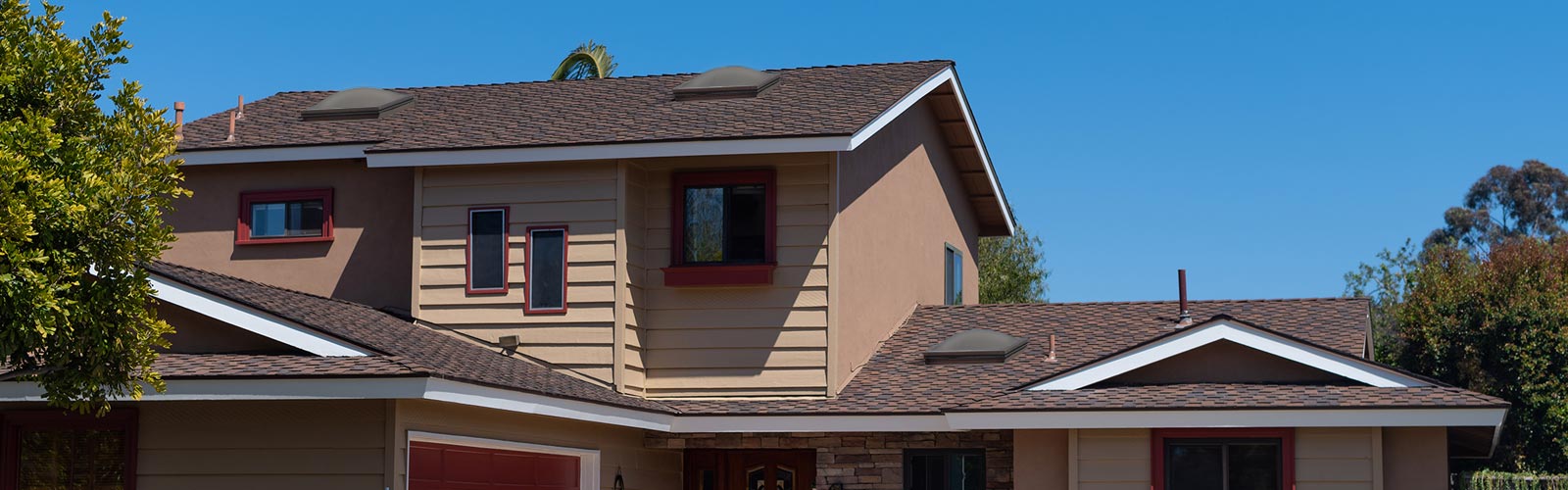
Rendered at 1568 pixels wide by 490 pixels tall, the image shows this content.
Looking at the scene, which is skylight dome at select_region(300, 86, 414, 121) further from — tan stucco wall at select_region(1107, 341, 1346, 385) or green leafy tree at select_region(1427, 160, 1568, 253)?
green leafy tree at select_region(1427, 160, 1568, 253)

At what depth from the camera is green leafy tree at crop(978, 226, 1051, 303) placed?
40.2 metres

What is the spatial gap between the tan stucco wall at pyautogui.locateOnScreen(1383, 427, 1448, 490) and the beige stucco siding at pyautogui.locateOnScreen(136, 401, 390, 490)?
29.4 ft

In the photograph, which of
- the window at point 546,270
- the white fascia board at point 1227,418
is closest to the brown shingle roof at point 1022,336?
the white fascia board at point 1227,418

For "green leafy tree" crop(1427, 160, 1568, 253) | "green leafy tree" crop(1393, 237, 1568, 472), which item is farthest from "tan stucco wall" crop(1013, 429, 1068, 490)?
"green leafy tree" crop(1427, 160, 1568, 253)

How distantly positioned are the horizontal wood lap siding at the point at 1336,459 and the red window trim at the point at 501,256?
8.23 meters

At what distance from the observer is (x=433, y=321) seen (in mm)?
18531

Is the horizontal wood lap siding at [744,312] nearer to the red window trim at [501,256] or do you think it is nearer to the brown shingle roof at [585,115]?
the brown shingle roof at [585,115]

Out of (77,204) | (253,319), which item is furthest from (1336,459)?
(77,204)

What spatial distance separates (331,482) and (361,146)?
6.12 metres

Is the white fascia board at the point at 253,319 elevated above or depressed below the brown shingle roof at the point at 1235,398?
above

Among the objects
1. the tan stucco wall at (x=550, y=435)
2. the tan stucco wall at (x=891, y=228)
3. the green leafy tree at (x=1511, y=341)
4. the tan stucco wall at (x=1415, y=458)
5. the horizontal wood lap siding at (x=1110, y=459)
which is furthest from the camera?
the green leafy tree at (x=1511, y=341)

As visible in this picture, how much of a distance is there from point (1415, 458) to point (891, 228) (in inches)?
269

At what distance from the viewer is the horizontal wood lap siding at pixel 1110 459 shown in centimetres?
1611

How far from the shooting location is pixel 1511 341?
92.9 feet
